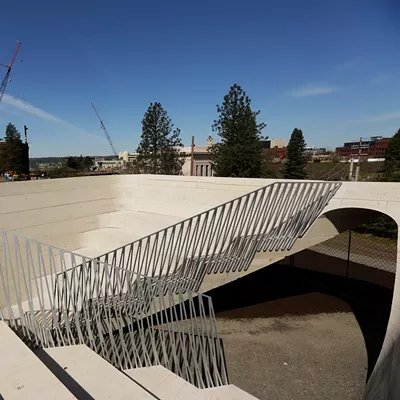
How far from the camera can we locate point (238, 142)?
16.2 meters

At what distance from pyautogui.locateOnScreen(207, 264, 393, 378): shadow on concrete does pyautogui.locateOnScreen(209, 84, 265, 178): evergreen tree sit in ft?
26.7

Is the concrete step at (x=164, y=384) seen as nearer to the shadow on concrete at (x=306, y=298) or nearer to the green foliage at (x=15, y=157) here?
the shadow on concrete at (x=306, y=298)

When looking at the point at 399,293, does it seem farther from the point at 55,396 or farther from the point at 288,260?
the point at 288,260

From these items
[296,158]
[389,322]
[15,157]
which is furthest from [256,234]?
[15,157]

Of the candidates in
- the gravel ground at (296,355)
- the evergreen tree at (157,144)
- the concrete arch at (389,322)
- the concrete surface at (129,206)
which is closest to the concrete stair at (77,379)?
the concrete arch at (389,322)

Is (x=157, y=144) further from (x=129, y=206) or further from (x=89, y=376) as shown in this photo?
(x=89, y=376)

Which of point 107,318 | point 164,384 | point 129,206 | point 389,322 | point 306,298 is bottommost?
point 306,298

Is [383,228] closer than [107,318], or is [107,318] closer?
[107,318]

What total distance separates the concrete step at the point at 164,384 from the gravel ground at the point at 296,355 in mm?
2273

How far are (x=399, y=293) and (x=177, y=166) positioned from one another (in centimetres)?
1700

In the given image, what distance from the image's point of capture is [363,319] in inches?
243

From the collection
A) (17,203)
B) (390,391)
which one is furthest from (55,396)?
(17,203)

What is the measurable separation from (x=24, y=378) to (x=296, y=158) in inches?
1077

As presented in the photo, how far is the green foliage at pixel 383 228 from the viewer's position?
10919mm
